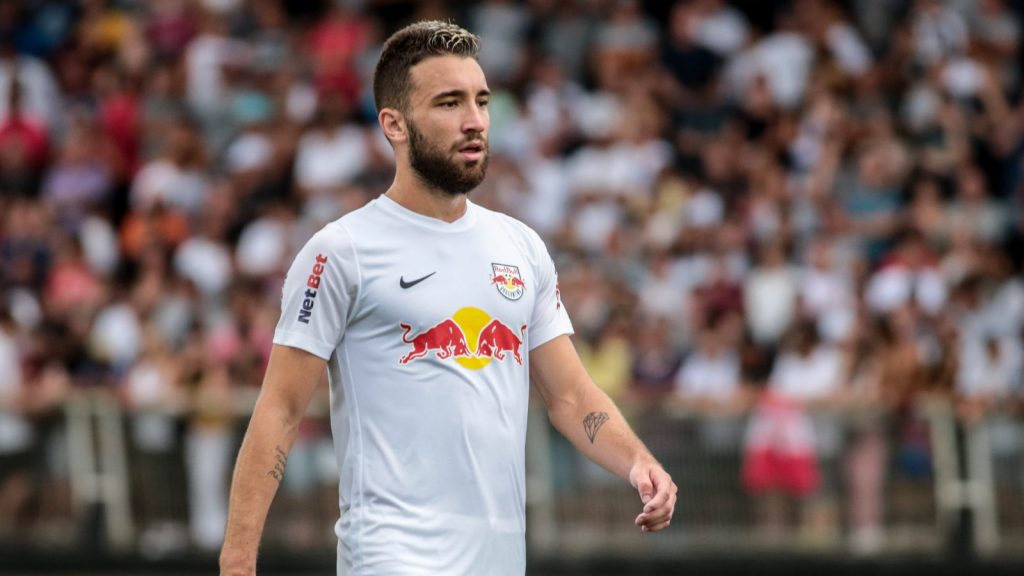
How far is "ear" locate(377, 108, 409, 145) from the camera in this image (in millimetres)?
5449

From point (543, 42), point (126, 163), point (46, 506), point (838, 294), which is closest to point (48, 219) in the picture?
point (126, 163)

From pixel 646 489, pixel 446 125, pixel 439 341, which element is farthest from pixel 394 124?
pixel 646 489

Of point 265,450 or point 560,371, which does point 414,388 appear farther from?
point 560,371

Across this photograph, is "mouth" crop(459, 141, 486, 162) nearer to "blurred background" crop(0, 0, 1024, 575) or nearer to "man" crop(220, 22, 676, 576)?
"man" crop(220, 22, 676, 576)

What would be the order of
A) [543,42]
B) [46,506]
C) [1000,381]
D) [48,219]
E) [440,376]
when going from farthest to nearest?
[543,42] → [48,219] → [46,506] → [1000,381] → [440,376]

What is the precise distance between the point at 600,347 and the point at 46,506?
4851 millimetres

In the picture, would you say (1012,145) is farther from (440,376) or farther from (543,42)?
(440,376)

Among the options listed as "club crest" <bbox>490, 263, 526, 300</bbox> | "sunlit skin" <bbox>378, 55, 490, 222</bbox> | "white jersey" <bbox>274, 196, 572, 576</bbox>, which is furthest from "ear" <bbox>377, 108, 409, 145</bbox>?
"club crest" <bbox>490, 263, 526, 300</bbox>

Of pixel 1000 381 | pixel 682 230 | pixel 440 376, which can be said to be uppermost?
pixel 682 230

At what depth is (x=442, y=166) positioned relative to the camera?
5.39 m

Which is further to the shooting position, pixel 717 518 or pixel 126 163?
pixel 126 163

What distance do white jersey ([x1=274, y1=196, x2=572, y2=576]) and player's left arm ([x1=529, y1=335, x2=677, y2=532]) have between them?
27 centimetres

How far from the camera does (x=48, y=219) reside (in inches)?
650

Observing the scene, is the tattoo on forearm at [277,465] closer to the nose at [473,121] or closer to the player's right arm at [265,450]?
the player's right arm at [265,450]
